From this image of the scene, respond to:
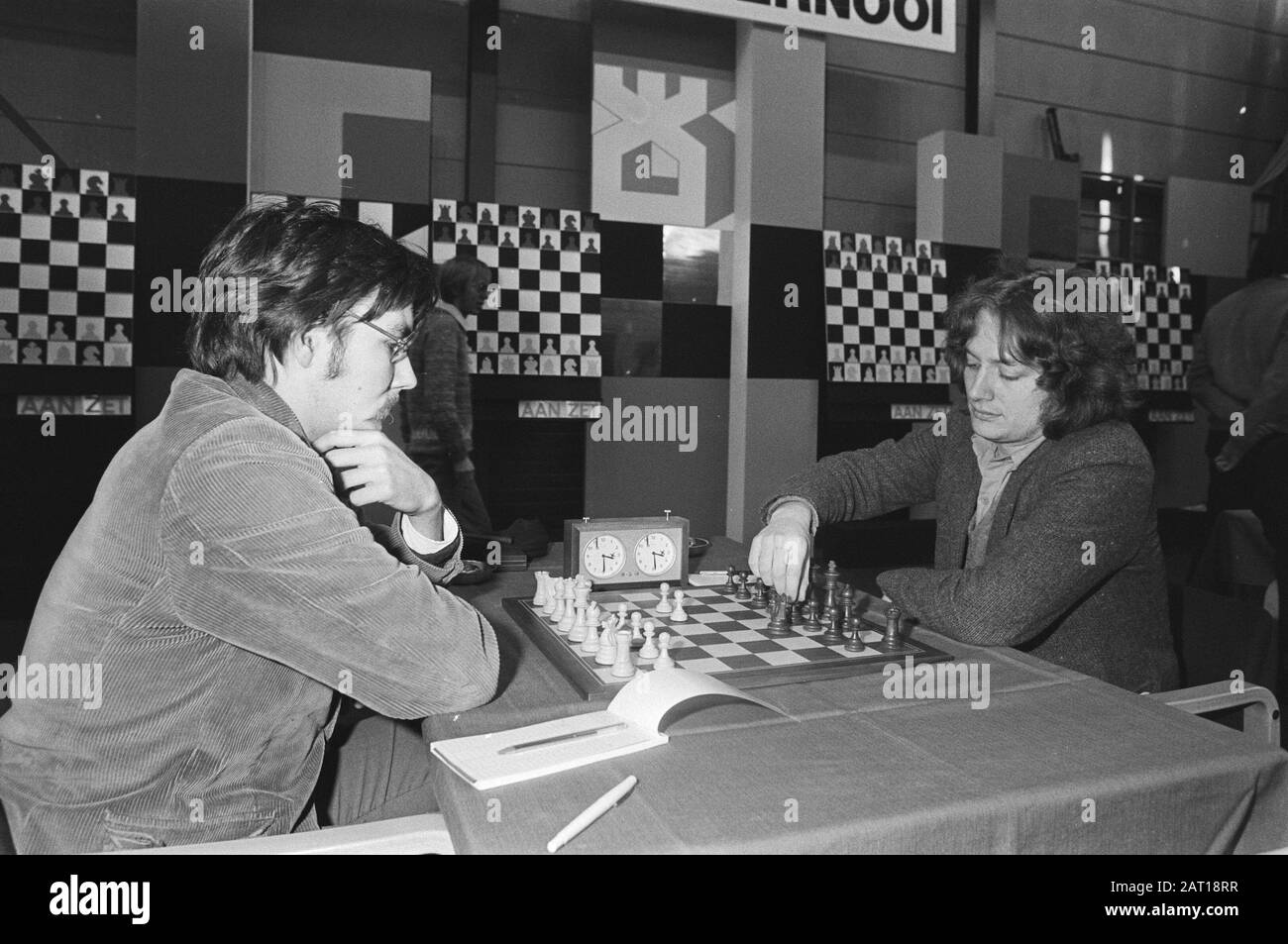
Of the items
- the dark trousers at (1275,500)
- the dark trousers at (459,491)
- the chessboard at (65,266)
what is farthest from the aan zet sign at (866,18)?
the chessboard at (65,266)

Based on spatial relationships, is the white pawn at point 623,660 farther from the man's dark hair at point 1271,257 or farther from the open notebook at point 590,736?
the man's dark hair at point 1271,257

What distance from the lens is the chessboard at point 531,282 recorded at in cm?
441

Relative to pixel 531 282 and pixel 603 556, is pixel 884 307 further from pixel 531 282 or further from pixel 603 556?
pixel 603 556

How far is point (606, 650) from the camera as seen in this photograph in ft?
4.48

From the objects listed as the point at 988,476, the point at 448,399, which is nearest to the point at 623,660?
the point at 988,476

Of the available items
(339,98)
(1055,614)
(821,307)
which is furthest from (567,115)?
(1055,614)

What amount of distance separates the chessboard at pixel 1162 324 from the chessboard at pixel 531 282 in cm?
351

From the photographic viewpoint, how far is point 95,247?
3.85m

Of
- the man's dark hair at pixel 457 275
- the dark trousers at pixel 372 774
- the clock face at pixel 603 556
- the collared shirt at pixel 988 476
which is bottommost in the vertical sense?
the dark trousers at pixel 372 774

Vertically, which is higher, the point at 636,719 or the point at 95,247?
the point at 95,247

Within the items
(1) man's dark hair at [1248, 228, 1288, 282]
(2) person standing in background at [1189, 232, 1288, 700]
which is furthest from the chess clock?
(1) man's dark hair at [1248, 228, 1288, 282]

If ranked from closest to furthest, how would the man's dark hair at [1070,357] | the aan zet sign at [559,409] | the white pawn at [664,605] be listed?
1. the white pawn at [664,605]
2. the man's dark hair at [1070,357]
3. the aan zet sign at [559,409]
